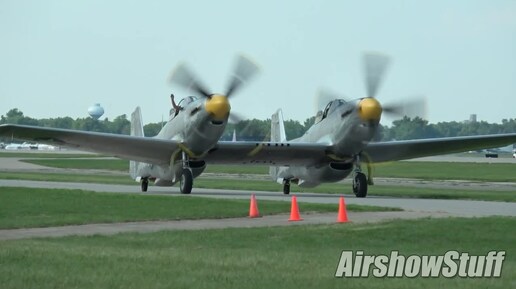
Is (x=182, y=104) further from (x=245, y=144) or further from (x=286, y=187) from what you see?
(x=286, y=187)

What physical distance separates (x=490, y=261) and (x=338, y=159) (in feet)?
78.3

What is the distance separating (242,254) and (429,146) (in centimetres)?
2621

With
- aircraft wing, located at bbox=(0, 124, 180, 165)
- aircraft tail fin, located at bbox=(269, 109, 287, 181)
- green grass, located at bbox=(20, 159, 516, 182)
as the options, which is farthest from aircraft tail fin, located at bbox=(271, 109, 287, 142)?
green grass, located at bbox=(20, 159, 516, 182)

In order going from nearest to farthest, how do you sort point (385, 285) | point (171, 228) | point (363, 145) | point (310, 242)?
1. point (385, 285)
2. point (310, 242)
3. point (171, 228)
4. point (363, 145)

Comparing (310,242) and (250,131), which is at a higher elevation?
(250,131)

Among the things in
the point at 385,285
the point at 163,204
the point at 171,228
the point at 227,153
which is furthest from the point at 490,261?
the point at 227,153

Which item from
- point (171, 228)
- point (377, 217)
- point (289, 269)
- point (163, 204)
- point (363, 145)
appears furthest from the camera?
point (363, 145)

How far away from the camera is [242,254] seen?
15234 millimetres

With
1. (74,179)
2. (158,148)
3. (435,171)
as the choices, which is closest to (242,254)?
(158,148)

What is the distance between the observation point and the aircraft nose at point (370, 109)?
3444 centimetres

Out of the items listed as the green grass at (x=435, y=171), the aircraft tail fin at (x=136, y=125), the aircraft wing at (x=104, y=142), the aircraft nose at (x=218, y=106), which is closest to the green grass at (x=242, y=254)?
the aircraft nose at (x=218, y=106)

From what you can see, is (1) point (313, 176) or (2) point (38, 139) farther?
(1) point (313, 176)

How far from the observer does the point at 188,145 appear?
120 feet

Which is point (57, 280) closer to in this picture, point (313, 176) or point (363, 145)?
point (363, 145)
